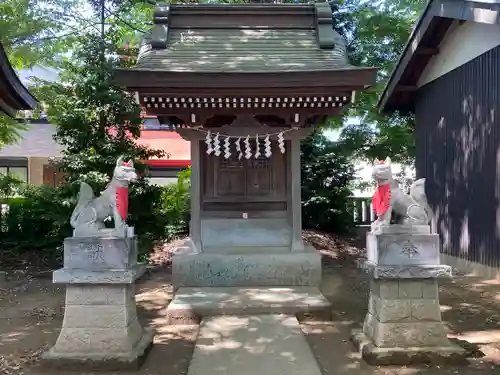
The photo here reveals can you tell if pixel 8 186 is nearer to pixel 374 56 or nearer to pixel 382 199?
pixel 374 56

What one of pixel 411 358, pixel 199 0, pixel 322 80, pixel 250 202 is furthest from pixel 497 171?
pixel 199 0

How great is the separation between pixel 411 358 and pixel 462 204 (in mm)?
6442

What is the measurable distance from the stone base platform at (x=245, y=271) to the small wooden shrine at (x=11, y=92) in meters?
4.11

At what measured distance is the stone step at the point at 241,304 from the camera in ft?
24.6

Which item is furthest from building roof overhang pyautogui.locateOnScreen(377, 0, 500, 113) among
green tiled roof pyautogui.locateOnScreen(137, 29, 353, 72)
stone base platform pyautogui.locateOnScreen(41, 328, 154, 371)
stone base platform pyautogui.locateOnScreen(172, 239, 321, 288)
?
stone base platform pyautogui.locateOnScreen(41, 328, 154, 371)

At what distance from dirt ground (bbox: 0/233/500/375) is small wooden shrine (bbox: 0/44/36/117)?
3672 mm

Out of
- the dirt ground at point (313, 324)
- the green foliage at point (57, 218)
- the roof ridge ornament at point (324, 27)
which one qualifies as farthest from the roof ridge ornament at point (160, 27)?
the dirt ground at point (313, 324)

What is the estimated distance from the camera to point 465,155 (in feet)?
35.1

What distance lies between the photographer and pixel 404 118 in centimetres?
1684

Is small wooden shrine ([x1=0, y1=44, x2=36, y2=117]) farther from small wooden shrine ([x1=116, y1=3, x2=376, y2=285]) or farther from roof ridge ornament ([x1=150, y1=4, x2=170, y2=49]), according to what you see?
roof ridge ornament ([x1=150, y1=4, x2=170, y2=49])

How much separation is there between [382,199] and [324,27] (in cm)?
516

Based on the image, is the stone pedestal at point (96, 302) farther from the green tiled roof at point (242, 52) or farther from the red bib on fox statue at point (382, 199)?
the green tiled roof at point (242, 52)

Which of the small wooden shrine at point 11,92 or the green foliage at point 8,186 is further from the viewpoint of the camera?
the green foliage at point 8,186

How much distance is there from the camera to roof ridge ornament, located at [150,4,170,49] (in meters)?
9.31
